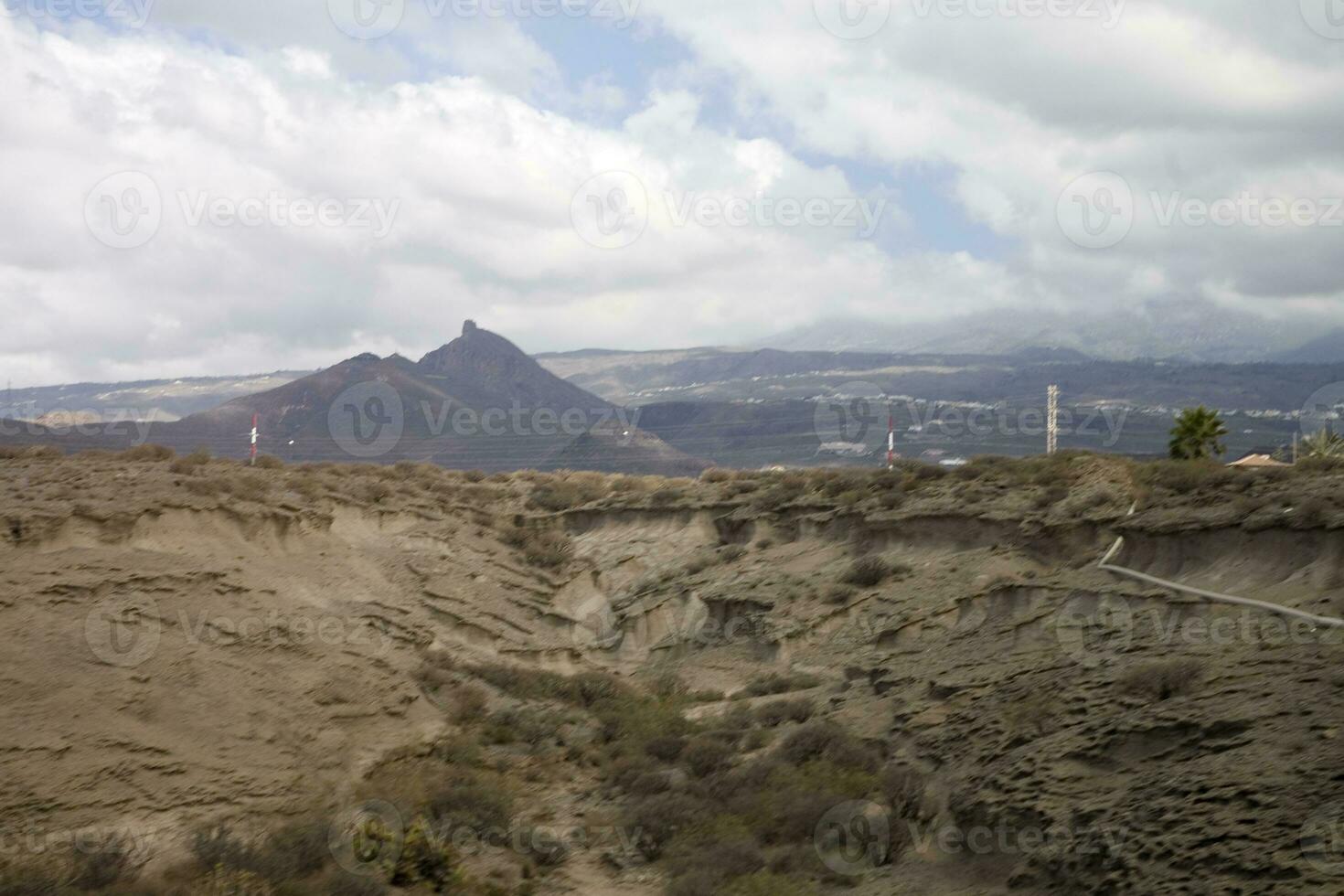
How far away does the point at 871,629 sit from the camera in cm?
2236

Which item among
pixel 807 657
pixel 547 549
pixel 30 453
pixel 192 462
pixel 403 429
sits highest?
pixel 30 453

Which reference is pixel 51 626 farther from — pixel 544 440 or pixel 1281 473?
pixel 544 440

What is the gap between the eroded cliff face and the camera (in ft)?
37.1

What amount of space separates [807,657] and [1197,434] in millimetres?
24169

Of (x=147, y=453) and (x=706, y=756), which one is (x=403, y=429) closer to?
(x=147, y=453)

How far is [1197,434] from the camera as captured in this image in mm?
40344

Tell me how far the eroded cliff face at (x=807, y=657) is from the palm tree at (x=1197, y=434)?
53.0 ft

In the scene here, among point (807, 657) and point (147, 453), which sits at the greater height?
point (147, 453)

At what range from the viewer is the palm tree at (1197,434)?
4009 cm

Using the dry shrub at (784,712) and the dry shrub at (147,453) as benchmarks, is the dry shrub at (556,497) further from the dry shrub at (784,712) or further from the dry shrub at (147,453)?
the dry shrub at (784,712)

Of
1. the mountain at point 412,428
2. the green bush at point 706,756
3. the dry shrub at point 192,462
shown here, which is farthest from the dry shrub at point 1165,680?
the mountain at point 412,428

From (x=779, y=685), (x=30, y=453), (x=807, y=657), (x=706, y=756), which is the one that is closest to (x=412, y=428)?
(x=30, y=453)

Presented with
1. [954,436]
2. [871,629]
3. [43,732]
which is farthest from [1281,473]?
[954,436]

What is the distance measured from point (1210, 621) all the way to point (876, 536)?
11545mm
